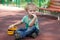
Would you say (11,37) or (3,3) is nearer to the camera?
(11,37)

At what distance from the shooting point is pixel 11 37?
Result: 5102 millimetres

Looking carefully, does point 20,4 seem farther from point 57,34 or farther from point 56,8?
point 57,34

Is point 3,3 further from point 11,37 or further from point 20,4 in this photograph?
point 11,37

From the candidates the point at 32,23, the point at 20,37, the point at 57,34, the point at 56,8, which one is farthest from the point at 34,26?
the point at 56,8

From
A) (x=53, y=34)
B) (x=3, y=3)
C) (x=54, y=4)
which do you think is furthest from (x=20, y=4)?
(x=53, y=34)

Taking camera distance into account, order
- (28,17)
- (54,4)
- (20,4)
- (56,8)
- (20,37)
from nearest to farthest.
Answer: (20,37)
(28,17)
(56,8)
(54,4)
(20,4)

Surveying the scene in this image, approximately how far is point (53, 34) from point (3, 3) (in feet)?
28.5

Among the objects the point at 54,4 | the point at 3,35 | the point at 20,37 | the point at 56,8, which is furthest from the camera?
the point at 54,4

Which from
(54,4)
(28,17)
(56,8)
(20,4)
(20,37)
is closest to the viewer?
(20,37)

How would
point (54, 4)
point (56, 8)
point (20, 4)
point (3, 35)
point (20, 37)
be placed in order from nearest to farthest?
point (20, 37), point (3, 35), point (56, 8), point (54, 4), point (20, 4)

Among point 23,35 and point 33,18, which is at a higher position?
point 33,18

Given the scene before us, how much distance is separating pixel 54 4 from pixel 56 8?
26.5 inches

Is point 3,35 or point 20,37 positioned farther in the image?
point 3,35

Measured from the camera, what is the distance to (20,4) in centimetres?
1275
